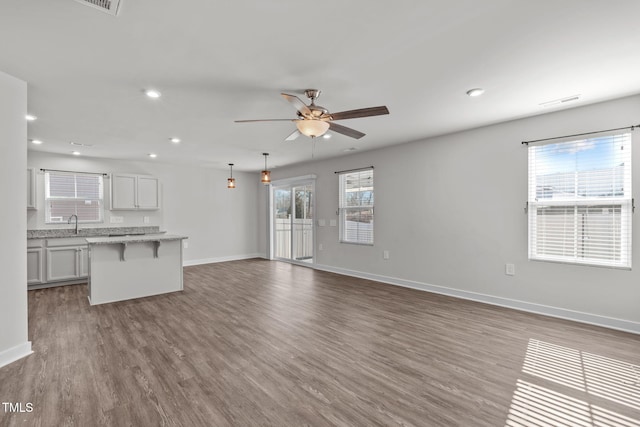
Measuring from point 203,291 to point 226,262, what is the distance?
2.93 meters

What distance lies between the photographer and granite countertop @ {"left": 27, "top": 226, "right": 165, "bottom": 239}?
17.0 feet

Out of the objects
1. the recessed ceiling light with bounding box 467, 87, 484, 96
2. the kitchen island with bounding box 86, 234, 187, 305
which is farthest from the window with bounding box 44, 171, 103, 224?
the recessed ceiling light with bounding box 467, 87, 484, 96

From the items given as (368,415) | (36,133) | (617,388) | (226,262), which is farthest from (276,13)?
(226,262)

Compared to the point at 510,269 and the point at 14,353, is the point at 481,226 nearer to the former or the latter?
the point at 510,269

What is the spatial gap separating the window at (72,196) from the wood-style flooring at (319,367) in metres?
2.49

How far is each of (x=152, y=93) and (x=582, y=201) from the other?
193 inches

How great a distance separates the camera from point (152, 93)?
295 centimetres

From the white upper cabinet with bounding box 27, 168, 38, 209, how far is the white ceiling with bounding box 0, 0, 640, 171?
2.20 m

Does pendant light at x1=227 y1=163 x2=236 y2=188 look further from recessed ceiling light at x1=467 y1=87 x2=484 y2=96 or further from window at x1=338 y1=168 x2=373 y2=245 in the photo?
recessed ceiling light at x1=467 y1=87 x2=484 y2=96

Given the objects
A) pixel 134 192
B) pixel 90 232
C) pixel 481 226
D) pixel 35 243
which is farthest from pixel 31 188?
pixel 481 226

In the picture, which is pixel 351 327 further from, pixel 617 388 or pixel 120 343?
pixel 120 343

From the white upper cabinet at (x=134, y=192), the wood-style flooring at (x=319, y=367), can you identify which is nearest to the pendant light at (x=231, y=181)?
the white upper cabinet at (x=134, y=192)

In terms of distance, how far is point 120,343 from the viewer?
291 cm

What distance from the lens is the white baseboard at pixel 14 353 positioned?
2.48 m
